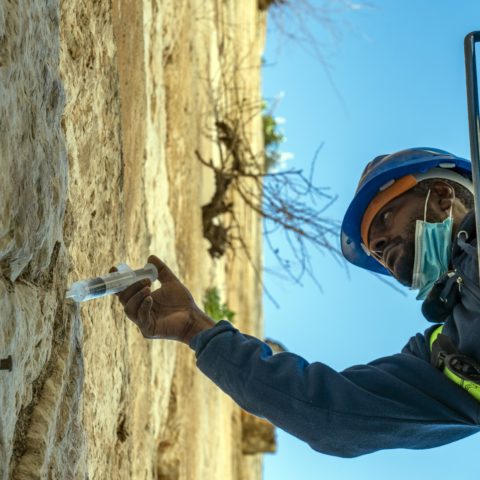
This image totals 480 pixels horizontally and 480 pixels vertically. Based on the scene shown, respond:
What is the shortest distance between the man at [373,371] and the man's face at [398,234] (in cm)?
2

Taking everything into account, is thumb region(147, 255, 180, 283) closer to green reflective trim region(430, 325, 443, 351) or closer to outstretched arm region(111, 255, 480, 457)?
outstretched arm region(111, 255, 480, 457)

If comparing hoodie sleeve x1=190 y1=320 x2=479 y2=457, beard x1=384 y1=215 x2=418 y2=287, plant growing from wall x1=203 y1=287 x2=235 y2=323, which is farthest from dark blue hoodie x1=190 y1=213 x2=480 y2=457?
plant growing from wall x1=203 y1=287 x2=235 y2=323

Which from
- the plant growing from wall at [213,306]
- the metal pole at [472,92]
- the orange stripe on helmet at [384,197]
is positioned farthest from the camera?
the plant growing from wall at [213,306]

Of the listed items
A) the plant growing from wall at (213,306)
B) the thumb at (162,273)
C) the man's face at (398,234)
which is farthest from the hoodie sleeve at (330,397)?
the plant growing from wall at (213,306)

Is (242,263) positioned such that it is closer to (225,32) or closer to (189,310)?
(225,32)

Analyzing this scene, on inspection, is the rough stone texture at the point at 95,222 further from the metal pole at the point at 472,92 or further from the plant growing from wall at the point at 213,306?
the metal pole at the point at 472,92

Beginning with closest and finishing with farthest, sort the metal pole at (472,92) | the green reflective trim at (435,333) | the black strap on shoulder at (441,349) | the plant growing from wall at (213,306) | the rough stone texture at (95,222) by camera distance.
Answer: the rough stone texture at (95,222)
the metal pole at (472,92)
the black strap on shoulder at (441,349)
the green reflective trim at (435,333)
the plant growing from wall at (213,306)

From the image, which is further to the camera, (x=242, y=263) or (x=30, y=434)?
(x=242, y=263)

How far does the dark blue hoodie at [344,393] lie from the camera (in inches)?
63.8

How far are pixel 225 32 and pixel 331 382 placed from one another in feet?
10.1

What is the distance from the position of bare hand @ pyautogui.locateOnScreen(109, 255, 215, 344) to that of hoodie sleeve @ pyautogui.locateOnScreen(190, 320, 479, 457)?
1.4 inches

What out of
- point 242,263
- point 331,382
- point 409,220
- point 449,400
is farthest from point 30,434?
point 242,263

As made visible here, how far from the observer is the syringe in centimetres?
144

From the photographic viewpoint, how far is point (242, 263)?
18.3ft
